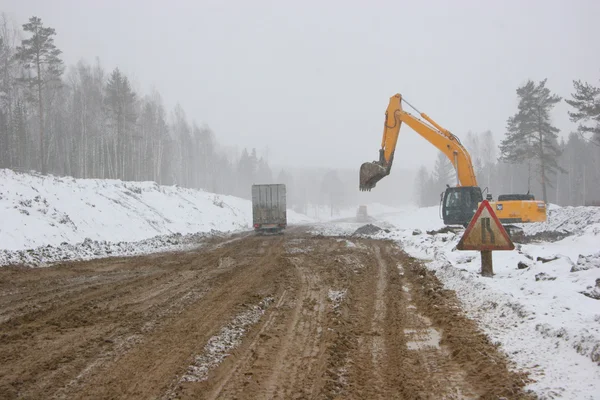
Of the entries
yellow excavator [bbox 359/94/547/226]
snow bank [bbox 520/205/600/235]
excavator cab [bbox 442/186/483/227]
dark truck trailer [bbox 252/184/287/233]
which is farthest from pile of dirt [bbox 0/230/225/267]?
snow bank [bbox 520/205/600/235]

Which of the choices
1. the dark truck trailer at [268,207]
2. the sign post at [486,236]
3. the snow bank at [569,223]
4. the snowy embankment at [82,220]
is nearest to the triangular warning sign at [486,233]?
the sign post at [486,236]

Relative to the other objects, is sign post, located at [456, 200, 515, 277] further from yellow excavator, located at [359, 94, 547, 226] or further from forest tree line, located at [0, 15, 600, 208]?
forest tree line, located at [0, 15, 600, 208]

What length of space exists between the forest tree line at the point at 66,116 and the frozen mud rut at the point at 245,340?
117 feet

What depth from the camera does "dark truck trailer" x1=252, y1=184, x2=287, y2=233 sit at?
2684 centimetres

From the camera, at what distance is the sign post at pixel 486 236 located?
7836 millimetres

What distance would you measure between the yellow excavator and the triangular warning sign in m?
9.72

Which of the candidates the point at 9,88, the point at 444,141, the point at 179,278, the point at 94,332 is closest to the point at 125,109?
the point at 9,88

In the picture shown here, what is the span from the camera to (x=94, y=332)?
17.1 ft

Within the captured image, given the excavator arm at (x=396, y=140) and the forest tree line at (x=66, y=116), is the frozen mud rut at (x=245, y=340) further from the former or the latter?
the forest tree line at (x=66, y=116)

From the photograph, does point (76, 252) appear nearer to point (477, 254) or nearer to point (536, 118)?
point (477, 254)

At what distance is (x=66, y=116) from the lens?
52.6 meters

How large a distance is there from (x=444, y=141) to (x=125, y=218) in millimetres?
16667

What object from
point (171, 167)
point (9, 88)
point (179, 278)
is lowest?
point (179, 278)

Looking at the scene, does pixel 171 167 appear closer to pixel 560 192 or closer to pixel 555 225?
pixel 555 225
